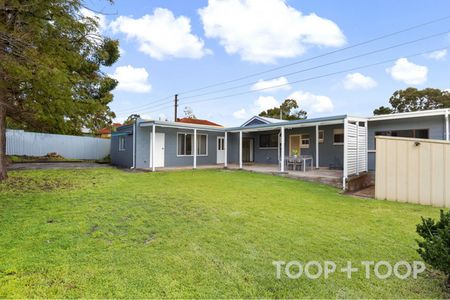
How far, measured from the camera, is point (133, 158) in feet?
44.9

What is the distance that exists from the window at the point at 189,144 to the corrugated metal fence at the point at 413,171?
10.4 metres

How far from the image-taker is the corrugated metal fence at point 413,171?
6559 millimetres

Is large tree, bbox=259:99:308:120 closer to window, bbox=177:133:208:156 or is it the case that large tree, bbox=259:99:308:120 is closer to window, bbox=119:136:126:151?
window, bbox=177:133:208:156

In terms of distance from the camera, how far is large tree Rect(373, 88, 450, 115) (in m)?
25.5

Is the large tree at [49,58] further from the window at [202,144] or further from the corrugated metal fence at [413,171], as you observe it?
the corrugated metal fence at [413,171]

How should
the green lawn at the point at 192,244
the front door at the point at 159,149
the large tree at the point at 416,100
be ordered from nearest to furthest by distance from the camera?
1. the green lawn at the point at 192,244
2. the front door at the point at 159,149
3. the large tree at the point at 416,100

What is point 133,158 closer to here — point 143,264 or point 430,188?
point 143,264

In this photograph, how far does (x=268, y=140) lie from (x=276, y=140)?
2.13 ft

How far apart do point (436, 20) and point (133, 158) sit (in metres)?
16.5

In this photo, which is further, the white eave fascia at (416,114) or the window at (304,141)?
the window at (304,141)

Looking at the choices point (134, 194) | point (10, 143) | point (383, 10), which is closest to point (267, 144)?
point (383, 10)

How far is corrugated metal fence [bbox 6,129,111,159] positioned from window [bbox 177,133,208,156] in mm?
8942

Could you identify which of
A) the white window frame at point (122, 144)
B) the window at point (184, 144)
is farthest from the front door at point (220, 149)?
the white window frame at point (122, 144)

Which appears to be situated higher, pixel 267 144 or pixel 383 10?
pixel 383 10
